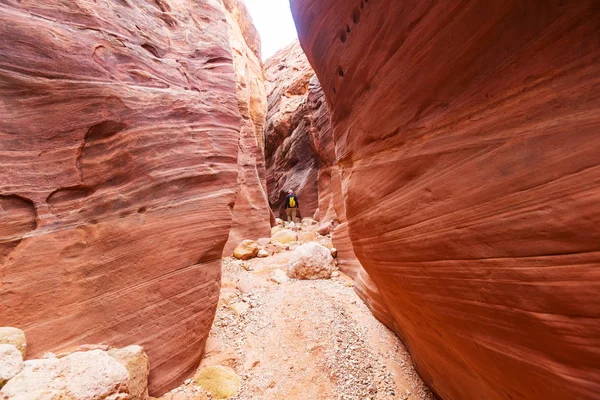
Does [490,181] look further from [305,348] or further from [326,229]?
[326,229]

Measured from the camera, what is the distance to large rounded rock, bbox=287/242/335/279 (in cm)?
631

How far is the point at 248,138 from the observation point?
39.5ft

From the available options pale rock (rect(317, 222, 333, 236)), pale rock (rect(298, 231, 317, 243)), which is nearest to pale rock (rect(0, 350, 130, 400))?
pale rock (rect(298, 231, 317, 243))

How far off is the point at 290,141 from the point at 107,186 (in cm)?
1607

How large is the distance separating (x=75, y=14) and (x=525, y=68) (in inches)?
189

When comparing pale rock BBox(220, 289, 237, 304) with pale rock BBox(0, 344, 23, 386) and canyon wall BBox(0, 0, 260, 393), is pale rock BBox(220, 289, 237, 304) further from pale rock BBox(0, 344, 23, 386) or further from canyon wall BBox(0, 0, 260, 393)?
pale rock BBox(0, 344, 23, 386)

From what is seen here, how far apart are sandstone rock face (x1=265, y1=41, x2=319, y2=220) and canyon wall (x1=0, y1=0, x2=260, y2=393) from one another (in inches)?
485

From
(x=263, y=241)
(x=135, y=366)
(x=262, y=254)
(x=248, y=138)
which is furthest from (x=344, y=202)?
(x=248, y=138)

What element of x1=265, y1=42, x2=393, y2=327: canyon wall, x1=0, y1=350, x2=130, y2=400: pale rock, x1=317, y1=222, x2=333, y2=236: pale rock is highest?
x1=265, y1=42, x2=393, y2=327: canyon wall

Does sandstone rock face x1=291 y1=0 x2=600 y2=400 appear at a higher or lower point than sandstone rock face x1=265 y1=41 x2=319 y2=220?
lower

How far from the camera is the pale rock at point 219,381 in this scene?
3.22 meters

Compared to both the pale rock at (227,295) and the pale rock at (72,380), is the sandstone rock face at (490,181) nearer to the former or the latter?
the pale rock at (72,380)

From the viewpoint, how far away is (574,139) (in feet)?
4.12

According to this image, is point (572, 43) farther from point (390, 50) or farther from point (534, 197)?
point (390, 50)
